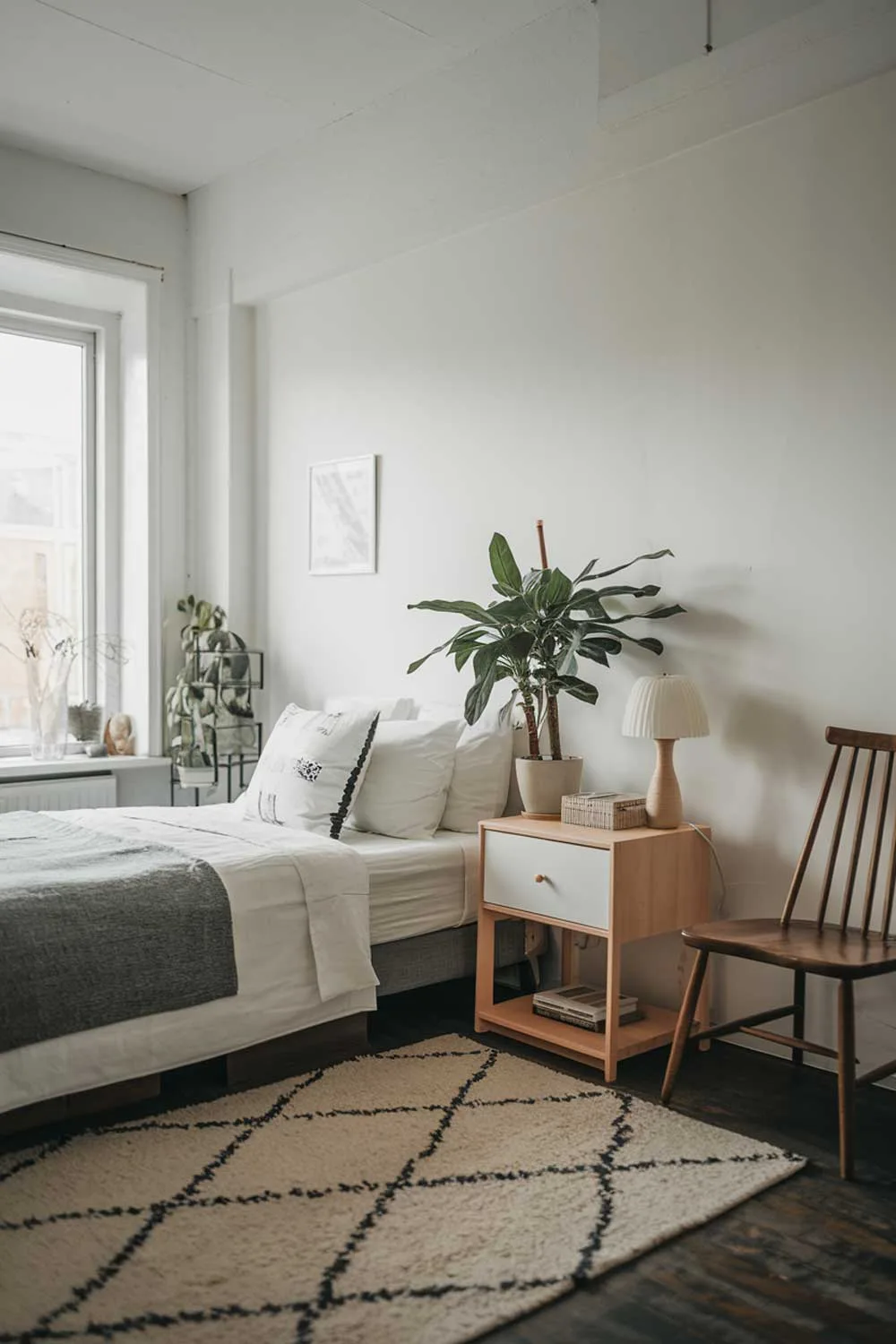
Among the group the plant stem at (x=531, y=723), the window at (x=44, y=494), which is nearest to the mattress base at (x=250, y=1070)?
the plant stem at (x=531, y=723)

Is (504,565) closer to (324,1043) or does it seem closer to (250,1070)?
(324,1043)

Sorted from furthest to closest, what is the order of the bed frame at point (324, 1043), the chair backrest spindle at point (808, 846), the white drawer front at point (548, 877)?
1. the white drawer front at point (548, 877)
2. the chair backrest spindle at point (808, 846)
3. the bed frame at point (324, 1043)

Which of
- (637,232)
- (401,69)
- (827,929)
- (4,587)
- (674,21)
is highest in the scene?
(401,69)

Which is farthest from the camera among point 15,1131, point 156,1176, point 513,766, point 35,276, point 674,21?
point 35,276

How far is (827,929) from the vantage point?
2.83 m

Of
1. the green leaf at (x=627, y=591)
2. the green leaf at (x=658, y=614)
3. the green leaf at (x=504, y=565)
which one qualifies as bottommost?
the green leaf at (x=658, y=614)

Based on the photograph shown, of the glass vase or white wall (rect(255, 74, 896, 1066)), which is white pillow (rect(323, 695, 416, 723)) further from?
the glass vase

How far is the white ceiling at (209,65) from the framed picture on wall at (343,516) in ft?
4.07

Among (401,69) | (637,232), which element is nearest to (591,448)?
(637,232)

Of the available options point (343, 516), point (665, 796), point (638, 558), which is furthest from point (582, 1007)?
point (343, 516)

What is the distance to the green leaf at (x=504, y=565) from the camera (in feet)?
11.3

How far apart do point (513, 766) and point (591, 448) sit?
104 cm

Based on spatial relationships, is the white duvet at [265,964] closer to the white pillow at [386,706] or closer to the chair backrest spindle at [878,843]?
the white pillow at [386,706]

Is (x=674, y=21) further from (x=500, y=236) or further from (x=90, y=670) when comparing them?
(x=90, y=670)
